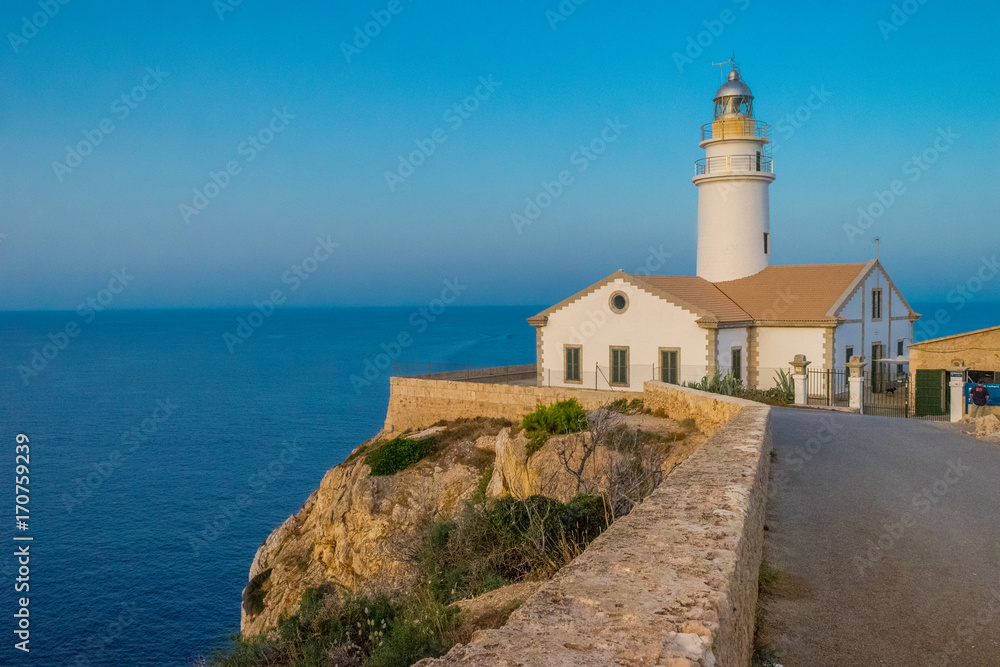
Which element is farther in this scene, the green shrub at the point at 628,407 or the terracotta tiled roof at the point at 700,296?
the terracotta tiled roof at the point at 700,296

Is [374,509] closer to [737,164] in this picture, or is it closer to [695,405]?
[695,405]

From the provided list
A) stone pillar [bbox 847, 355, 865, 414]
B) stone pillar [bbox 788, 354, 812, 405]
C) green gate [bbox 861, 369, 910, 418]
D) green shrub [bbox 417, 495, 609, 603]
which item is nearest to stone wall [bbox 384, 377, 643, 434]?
stone pillar [bbox 788, 354, 812, 405]

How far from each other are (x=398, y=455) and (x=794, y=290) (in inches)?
563

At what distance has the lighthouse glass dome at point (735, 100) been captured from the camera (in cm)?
2748

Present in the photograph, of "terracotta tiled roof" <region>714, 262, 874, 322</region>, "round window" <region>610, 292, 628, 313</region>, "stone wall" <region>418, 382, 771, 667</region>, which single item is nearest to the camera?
"stone wall" <region>418, 382, 771, 667</region>

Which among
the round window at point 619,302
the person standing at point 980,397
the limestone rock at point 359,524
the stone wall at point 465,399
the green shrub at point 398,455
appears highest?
the round window at point 619,302

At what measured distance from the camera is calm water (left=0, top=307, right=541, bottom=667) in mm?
22391

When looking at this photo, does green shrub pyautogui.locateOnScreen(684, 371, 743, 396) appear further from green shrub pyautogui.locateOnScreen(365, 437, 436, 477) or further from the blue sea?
the blue sea

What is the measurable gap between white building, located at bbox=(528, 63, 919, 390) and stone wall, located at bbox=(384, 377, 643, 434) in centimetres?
124

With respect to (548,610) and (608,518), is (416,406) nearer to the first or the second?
(608,518)

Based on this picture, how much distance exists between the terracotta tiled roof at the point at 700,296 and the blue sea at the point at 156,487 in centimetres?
1153

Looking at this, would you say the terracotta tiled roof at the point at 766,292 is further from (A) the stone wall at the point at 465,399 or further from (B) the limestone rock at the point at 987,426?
(B) the limestone rock at the point at 987,426

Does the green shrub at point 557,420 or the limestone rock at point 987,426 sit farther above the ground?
the limestone rock at point 987,426

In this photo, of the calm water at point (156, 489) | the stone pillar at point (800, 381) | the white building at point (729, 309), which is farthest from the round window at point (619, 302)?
the calm water at point (156, 489)
